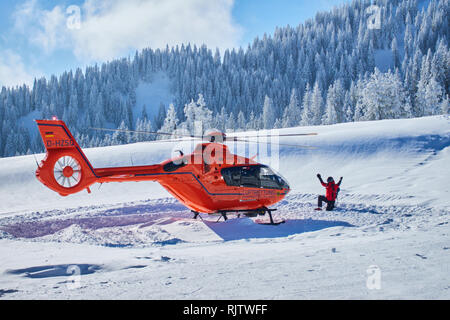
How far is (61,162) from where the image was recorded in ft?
29.6

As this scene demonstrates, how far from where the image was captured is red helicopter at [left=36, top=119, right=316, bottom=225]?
29.5 ft

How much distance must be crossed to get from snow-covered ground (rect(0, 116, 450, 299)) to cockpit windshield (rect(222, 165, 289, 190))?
110 centimetres

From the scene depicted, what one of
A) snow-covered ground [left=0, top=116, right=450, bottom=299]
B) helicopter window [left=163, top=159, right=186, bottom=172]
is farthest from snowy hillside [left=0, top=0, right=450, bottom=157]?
helicopter window [left=163, top=159, right=186, bottom=172]

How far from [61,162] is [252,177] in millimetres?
5539

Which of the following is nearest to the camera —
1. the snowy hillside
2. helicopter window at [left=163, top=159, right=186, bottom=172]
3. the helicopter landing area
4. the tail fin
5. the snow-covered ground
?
the helicopter landing area

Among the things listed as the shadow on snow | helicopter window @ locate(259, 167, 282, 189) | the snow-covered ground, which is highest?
helicopter window @ locate(259, 167, 282, 189)

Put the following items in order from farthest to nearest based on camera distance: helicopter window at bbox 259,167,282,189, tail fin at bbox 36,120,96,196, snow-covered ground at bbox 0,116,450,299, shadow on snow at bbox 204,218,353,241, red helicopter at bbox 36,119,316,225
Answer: helicopter window at bbox 259,167,282,189 → red helicopter at bbox 36,119,316,225 → tail fin at bbox 36,120,96,196 → shadow on snow at bbox 204,218,353,241 → snow-covered ground at bbox 0,116,450,299

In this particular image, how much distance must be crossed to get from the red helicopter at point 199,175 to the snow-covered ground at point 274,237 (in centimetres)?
75

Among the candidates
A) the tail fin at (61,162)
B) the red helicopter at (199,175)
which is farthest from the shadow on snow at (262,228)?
the tail fin at (61,162)

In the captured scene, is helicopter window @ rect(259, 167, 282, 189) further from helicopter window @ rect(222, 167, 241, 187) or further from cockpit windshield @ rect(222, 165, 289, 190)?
helicopter window @ rect(222, 167, 241, 187)

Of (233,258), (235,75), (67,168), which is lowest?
(233,258)

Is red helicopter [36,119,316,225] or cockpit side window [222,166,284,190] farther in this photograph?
cockpit side window [222,166,284,190]

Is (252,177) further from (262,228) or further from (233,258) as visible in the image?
(233,258)

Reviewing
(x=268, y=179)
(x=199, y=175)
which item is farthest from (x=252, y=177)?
(x=199, y=175)
